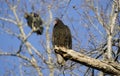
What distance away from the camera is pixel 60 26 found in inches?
204

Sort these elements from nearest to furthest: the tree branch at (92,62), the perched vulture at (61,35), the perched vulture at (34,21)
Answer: the tree branch at (92,62)
the perched vulture at (61,35)
the perched vulture at (34,21)

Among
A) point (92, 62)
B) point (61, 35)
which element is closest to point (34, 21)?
point (61, 35)

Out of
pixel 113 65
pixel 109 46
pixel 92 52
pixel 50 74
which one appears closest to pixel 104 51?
pixel 92 52

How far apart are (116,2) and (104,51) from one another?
1.20 metres

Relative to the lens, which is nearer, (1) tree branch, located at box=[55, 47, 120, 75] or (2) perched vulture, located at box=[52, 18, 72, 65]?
(1) tree branch, located at box=[55, 47, 120, 75]

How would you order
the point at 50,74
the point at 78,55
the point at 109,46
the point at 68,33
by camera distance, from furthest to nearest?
the point at 50,74, the point at 109,46, the point at 68,33, the point at 78,55

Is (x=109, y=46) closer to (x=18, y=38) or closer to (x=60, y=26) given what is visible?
(x=60, y=26)

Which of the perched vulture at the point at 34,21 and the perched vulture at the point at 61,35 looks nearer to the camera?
the perched vulture at the point at 61,35

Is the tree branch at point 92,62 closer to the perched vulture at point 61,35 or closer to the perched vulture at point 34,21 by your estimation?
the perched vulture at point 61,35

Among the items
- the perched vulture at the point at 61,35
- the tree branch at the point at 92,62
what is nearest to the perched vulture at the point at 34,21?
the perched vulture at the point at 61,35

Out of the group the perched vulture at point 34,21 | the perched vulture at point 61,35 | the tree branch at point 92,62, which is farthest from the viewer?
the perched vulture at point 34,21

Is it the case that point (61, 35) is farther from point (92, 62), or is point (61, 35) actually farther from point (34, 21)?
point (34, 21)

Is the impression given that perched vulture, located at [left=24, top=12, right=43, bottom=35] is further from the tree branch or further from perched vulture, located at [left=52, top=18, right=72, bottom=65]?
the tree branch

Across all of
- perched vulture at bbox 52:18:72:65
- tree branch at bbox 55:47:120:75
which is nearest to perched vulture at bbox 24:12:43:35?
perched vulture at bbox 52:18:72:65
